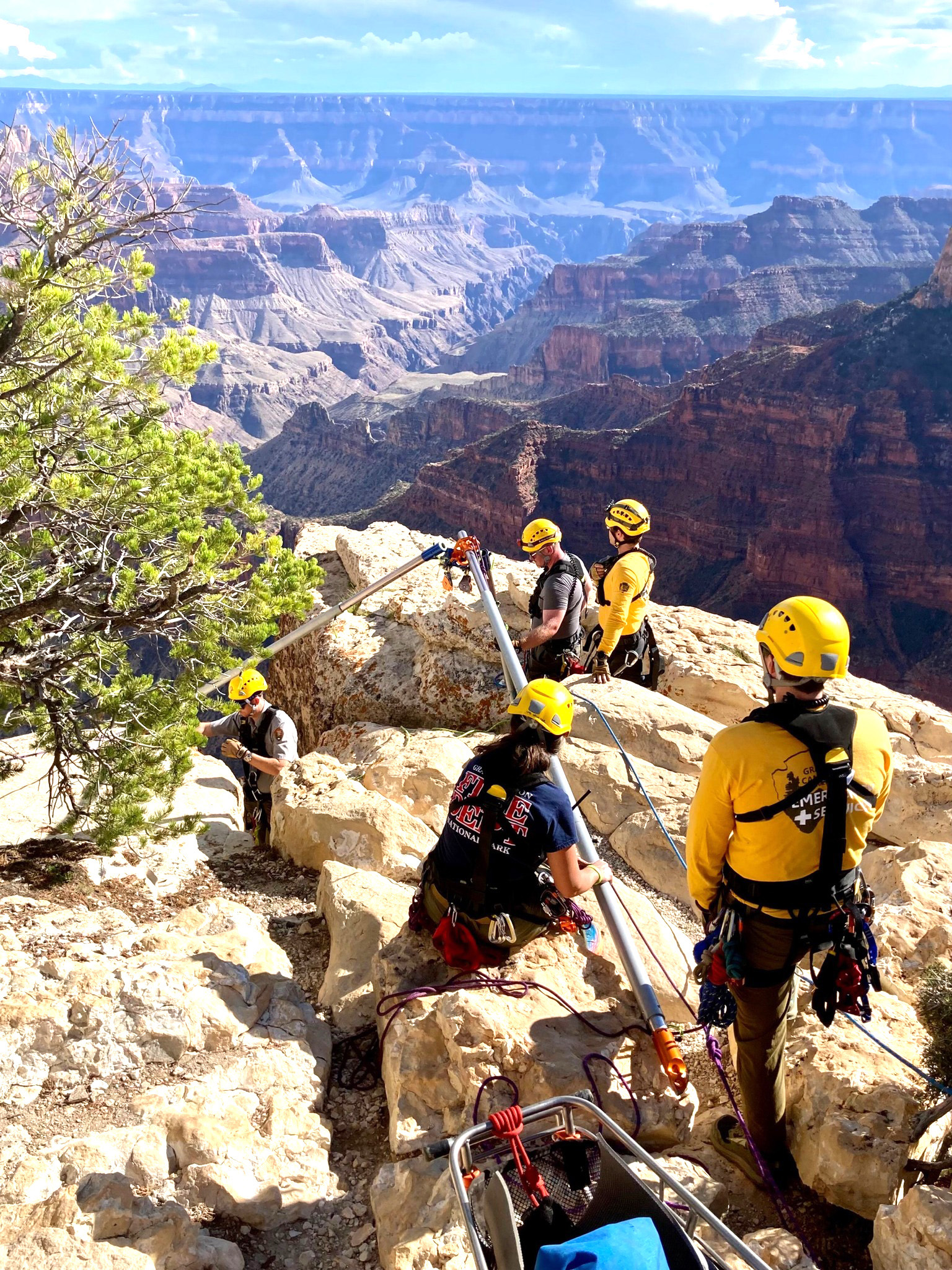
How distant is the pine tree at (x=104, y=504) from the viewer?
5.46m

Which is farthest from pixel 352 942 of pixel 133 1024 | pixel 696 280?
pixel 696 280

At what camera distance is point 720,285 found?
565ft

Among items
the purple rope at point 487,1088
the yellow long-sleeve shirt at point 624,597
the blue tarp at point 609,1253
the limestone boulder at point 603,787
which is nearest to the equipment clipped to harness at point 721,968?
the purple rope at point 487,1088

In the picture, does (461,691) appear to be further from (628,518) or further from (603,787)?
(628,518)

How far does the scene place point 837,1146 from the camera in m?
4.05

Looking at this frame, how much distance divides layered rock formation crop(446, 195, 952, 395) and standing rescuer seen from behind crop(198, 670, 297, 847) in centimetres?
11253

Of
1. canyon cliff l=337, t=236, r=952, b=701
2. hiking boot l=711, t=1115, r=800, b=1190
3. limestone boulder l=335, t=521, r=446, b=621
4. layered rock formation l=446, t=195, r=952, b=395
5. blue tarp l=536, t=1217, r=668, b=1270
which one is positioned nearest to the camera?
blue tarp l=536, t=1217, r=668, b=1270

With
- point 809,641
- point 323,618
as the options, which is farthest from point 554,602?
point 809,641

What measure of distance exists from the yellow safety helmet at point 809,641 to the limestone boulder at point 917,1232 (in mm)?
1945

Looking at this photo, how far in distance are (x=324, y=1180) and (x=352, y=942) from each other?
65.6 inches

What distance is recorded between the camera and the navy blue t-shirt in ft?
15.1

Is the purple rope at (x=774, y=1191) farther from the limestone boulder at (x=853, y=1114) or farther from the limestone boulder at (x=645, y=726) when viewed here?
the limestone boulder at (x=645, y=726)

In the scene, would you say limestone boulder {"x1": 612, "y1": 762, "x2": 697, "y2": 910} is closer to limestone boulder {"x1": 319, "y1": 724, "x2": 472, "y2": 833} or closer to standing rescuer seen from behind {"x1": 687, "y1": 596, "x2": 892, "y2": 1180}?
limestone boulder {"x1": 319, "y1": 724, "x2": 472, "y2": 833}

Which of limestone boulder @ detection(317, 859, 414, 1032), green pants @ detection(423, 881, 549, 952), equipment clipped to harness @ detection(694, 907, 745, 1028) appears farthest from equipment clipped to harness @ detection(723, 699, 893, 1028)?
limestone boulder @ detection(317, 859, 414, 1032)
